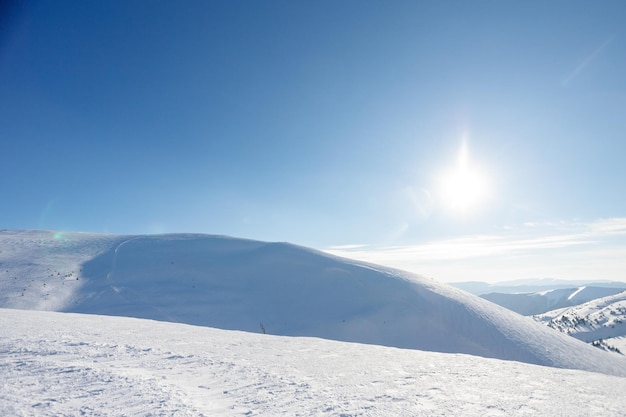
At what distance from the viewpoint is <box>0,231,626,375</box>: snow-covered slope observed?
16.4 metres

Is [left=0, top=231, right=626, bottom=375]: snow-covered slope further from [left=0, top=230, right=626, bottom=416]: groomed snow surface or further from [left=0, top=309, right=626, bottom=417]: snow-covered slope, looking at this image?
[left=0, top=309, right=626, bottom=417]: snow-covered slope

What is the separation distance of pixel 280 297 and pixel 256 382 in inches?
604

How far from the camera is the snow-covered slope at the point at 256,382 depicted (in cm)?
390

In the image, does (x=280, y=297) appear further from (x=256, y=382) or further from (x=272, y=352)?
(x=256, y=382)

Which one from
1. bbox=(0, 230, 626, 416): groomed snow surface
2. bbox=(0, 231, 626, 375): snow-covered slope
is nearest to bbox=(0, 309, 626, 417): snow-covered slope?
bbox=(0, 230, 626, 416): groomed snow surface

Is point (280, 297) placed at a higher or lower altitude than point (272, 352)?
lower

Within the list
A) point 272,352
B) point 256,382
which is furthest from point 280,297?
point 256,382

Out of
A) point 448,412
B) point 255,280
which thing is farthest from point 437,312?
point 448,412

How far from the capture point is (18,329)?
7059 mm

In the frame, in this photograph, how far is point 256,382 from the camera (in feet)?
15.8

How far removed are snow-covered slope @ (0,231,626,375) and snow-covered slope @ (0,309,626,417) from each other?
9961 millimetres

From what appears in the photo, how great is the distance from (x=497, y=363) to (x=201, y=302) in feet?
50.2

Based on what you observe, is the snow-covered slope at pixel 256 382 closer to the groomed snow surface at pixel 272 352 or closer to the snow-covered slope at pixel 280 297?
the groomed snow surface at pixel 272 352

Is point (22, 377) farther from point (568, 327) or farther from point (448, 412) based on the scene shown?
point (568, 327)
